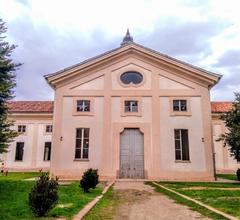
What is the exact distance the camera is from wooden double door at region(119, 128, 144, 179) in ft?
73.0

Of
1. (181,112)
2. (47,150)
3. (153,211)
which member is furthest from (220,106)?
(153,211)

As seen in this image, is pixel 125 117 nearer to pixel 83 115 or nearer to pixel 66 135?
pixel 83 115

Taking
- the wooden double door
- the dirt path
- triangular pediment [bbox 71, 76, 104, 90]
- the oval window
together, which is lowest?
the dirt path

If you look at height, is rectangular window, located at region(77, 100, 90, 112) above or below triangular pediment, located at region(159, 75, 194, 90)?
below

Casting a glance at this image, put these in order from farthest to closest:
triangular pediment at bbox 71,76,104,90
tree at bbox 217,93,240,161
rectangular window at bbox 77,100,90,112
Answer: triangular pediment at bbox 71,76,104,90 < rectangular window at bbox 77,100,90,112 < tree at bbox 217,93,240,161

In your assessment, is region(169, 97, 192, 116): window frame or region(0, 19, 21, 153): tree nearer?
region(0, 19, 21, 153): tree

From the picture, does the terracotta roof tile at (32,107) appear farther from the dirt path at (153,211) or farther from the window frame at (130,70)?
the dirt path at (153,211)

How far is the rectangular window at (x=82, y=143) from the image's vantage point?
22467 millimetres

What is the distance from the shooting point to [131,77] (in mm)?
24047

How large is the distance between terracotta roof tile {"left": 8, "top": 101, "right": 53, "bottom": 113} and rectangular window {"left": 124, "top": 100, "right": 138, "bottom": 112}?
59.1ft

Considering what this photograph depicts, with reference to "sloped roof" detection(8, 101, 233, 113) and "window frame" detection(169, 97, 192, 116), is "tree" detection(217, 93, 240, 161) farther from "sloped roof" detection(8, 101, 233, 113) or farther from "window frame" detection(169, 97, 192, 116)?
"sloped roof" detection(8, 101, 233, 113)

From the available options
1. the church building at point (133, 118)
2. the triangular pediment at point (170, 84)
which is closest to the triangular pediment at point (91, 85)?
the church building at point (133, 118)

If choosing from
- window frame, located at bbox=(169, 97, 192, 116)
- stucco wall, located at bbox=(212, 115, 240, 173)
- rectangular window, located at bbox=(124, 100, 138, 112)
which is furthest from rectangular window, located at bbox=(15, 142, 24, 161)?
stucco wall, located at bbox=(212, 115, 240, 173)

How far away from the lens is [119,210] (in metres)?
8.58
